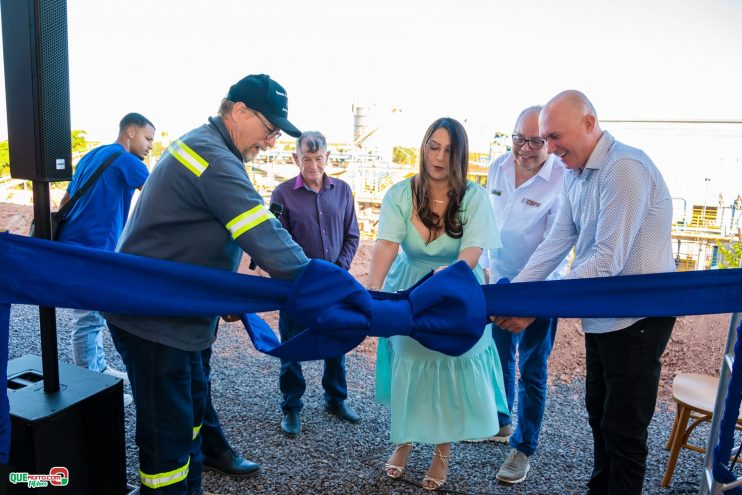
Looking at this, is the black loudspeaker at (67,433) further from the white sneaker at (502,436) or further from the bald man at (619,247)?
the white sneaker at (502,436)

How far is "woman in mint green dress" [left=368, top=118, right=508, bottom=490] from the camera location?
Result: 2514mm

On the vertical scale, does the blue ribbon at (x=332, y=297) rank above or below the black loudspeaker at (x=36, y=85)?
below

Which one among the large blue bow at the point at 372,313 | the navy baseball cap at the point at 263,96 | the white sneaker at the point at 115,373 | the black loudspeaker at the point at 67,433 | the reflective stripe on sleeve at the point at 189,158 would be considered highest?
the navy baseball cap at the point at 263,96

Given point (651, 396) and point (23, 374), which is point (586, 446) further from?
point (23, 374)

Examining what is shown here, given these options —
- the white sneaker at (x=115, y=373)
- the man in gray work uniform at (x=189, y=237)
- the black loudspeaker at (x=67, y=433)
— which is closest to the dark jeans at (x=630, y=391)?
the man in gray work uniform at (x=189, y=237)

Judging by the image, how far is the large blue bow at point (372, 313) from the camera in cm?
188

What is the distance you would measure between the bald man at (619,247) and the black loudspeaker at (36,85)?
188 centimetres

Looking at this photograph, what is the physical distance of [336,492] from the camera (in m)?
2.74

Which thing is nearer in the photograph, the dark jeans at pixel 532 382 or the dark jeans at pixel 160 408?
the dark jeans at pixel 160 408

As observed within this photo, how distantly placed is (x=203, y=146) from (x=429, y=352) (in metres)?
1.35

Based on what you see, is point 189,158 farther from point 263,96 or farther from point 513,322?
point 513,322

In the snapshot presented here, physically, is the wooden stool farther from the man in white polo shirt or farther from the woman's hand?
the woman's hand

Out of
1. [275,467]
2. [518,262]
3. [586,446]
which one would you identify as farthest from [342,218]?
[586,446]

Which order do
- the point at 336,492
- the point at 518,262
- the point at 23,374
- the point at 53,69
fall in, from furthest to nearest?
the point at 518,262
the point at 336,492
the point at 23,374
the point at 53,69
